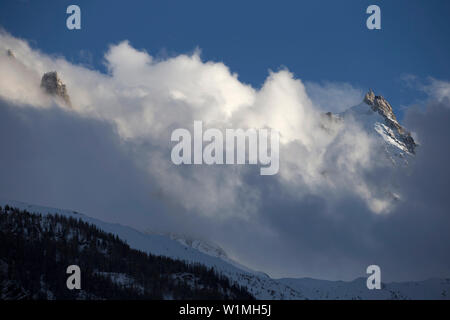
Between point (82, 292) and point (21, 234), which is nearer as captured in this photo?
point (82, 292)

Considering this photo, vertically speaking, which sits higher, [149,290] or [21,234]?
[21,234]

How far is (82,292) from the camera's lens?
6880 inches
